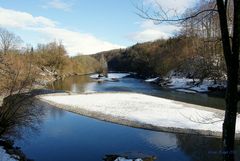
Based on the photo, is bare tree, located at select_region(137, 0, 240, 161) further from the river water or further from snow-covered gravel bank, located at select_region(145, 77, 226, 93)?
snow-covered gravel bank, located at select_region(145, 77, 226, 93)

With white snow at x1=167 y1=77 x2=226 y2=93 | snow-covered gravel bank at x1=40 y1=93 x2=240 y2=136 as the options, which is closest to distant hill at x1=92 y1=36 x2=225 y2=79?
white snow at x1=167 y1=77 x2=226 y2=93

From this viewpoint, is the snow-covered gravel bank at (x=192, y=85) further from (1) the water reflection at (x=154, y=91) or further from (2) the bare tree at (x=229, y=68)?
(2) the bare tree at (x=229, y=68)

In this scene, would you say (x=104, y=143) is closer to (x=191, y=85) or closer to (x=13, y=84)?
(x=13, y=84)

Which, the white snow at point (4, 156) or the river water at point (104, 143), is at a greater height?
the white snow at point (4, 156)

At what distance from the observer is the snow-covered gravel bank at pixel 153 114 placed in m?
26.6

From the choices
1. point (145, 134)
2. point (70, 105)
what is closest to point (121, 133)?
point (145, 134)

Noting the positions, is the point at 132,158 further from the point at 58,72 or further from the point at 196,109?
the point at 58,72

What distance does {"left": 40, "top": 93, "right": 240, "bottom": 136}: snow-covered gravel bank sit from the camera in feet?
87.2

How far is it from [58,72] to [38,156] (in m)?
95.8

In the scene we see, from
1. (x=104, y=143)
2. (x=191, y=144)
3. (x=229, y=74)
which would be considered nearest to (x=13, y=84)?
(x=104, y=143)

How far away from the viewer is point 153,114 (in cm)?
3256

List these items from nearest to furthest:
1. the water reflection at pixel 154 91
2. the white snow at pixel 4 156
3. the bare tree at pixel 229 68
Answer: the bare tree at pixel 229 68 < the white snow at pixel 4 156 < the water reflection at pixel 154 91

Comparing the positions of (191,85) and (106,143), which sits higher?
(191,85)

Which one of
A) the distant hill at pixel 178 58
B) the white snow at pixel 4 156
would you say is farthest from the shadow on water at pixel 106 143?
the distant hill at pixel 178 58
